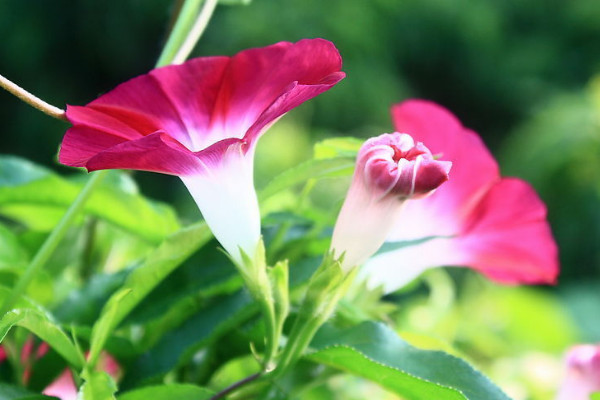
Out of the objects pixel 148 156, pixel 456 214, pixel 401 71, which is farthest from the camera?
pixel 401 71

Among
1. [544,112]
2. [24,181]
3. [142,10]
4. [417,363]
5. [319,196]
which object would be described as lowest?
[417,363]

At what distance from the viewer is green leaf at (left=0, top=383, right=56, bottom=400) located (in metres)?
0.24

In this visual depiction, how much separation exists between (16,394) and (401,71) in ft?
14.6

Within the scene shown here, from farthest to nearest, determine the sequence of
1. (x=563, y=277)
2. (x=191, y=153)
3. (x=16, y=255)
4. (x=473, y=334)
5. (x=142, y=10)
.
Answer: (x=142, y=10)
(x=563, y=277)
(x=473, y=334)
(x=16, y=255)
(x=191, y=153)

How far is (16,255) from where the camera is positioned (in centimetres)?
32

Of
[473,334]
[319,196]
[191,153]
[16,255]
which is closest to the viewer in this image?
[191,153]

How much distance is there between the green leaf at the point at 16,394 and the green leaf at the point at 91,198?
95 millimetres

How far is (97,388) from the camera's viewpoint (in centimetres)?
23

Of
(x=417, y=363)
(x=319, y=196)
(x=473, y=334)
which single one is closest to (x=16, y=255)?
(x=417, y=363)

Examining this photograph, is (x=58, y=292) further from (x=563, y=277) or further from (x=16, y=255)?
(x=563, y=277)

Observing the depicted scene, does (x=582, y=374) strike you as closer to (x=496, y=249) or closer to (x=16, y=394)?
(x=496, y=249)

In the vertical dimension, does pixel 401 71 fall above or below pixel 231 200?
above

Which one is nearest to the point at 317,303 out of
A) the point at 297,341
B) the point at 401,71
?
the point at 297,341

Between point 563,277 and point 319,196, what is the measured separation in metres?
1.56
